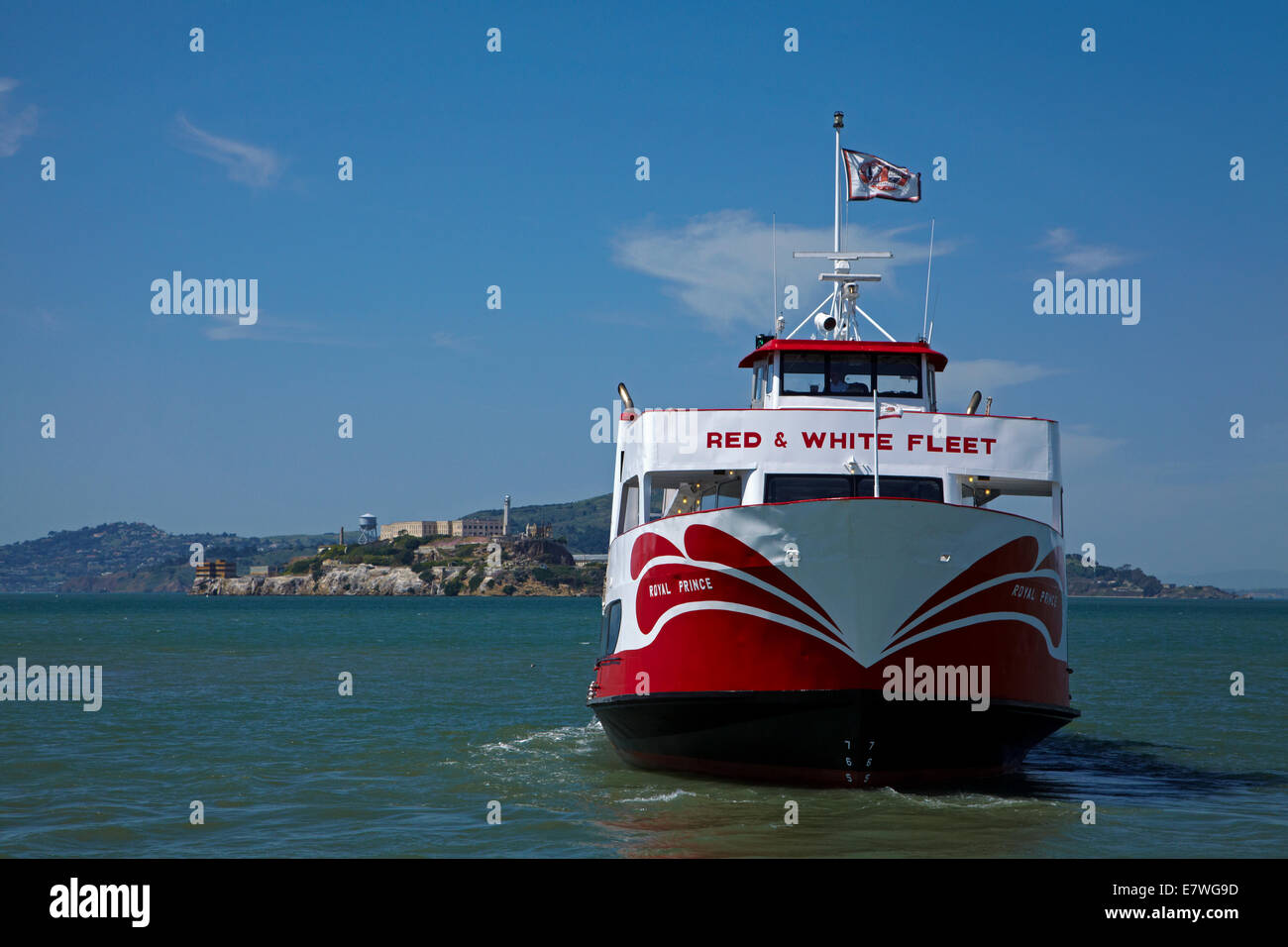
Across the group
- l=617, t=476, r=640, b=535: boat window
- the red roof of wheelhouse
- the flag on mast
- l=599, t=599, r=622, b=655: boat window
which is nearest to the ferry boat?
l=599, t=599, r=622, b=655: boat window

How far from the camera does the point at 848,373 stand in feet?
55.8

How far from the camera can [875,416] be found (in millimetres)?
13500

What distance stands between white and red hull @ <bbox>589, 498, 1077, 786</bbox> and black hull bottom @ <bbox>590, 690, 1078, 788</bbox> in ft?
0.07

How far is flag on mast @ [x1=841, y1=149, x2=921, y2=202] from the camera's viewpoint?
1862 centimetres

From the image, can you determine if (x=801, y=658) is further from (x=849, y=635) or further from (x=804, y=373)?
(x=804, y=373)

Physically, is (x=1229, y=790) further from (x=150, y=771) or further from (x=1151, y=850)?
(x=150, y=771)

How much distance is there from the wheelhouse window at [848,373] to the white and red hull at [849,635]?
3.49m

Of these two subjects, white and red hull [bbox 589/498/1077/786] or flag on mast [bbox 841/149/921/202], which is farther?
flag on mast [bbox 841/149/921/202]

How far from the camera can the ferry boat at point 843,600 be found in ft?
42.2

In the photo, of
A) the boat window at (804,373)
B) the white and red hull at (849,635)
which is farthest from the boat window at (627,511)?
the white and red hull at (849,635)

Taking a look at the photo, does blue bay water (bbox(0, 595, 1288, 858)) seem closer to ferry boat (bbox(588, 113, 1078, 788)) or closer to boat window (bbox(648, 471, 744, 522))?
ferry boat (bbox(588, 113, 1078, 788))

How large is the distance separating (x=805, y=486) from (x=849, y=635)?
231cm
